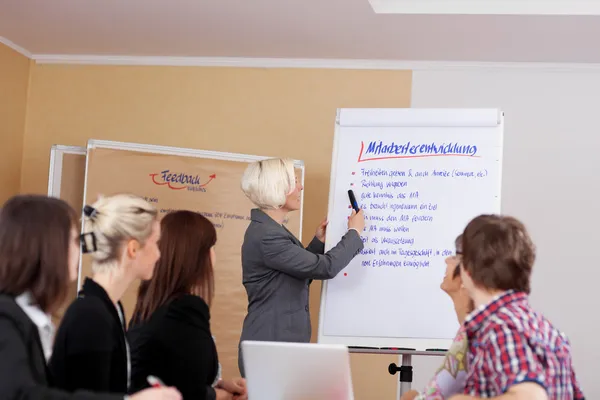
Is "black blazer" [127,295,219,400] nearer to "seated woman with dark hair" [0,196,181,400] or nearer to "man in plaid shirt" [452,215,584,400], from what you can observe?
"seated woman with dark hair" [0,196,181,400]

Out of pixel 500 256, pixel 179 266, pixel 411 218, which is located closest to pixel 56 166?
pixel 411 218

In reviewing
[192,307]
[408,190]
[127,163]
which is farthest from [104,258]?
[127,163]

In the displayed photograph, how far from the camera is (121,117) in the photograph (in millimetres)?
5262

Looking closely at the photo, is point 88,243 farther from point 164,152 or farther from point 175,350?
point 164,152

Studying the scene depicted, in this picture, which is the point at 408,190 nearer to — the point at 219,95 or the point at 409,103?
the point at 409,103

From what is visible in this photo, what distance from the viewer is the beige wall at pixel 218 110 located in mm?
5023

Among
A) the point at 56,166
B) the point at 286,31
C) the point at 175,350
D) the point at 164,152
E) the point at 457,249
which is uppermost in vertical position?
the point at 286,31

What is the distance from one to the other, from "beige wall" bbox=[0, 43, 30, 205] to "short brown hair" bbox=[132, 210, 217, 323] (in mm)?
3081

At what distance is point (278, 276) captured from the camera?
3211mm

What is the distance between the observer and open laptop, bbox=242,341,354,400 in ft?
7.30

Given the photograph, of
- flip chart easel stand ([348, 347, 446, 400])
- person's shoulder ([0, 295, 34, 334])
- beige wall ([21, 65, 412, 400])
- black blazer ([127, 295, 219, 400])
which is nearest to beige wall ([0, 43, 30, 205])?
beige wall ([21, 65, 412, 400])

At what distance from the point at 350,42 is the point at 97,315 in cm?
315

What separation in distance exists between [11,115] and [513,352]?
4.24 m

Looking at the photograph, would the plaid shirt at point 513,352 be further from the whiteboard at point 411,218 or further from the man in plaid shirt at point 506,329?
the whiteboard at point 411,218
